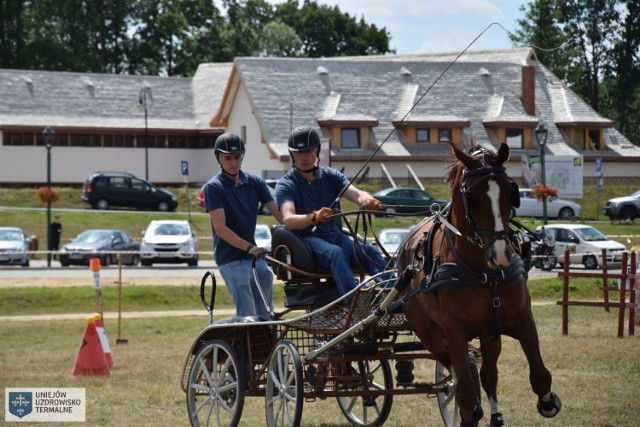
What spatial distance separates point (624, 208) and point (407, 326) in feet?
129

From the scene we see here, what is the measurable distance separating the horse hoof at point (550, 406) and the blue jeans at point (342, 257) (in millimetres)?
1812

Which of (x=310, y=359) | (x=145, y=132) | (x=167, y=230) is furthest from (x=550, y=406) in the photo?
(x=145, y=132)

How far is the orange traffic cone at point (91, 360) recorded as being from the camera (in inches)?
571

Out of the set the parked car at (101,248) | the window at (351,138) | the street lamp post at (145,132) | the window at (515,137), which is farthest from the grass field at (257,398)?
the window at (515,137)

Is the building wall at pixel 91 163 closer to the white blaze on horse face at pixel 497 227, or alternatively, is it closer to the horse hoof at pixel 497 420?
the horse hoof at pixel 497 420

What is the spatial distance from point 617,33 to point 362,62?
33897 mm

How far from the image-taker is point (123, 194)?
182ft

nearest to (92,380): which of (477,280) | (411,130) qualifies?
(477,280)

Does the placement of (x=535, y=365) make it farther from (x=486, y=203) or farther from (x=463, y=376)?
(x=486, y=203)

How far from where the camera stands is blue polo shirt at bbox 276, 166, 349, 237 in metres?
9.95

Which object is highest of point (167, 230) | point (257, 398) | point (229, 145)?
point (229, 145)

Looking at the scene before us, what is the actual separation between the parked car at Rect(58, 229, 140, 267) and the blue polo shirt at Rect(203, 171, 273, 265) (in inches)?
1025

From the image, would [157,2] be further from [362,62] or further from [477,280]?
[477,280]

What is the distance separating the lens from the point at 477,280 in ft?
27.0
